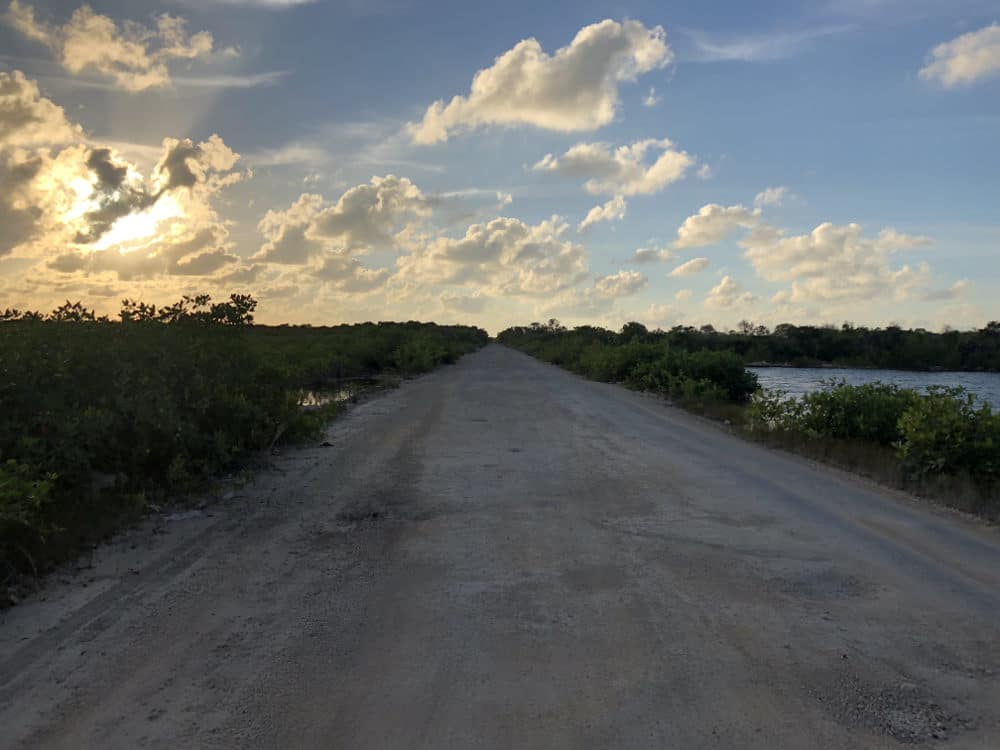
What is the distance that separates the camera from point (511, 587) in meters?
5.53

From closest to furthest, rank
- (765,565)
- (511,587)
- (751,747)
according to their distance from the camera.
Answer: (751,747) < (511,587) < (765,565)

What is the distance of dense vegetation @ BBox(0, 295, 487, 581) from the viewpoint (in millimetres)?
6504

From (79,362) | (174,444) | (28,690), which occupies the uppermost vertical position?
(79,362)

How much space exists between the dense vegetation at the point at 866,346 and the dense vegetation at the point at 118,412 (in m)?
37.9

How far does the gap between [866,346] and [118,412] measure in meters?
61.4

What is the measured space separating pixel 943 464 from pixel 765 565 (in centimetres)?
553

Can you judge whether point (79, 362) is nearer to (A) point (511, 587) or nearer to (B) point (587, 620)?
(A) point (511, 587)

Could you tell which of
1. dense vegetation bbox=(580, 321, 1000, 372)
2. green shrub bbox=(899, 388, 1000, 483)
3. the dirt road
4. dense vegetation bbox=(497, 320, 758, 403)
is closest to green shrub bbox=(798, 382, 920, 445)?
green shrub bbox=(899, 388, 1000, 483)

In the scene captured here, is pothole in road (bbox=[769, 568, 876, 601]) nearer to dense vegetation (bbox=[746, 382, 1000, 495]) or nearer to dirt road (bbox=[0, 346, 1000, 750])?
dirt road (bbox=[0, 346, 1000, 750])

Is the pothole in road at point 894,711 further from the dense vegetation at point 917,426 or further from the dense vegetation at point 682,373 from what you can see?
the dense vegetation at point 682,373

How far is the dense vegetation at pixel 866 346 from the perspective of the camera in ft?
172


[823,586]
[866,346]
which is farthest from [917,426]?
[866,346]

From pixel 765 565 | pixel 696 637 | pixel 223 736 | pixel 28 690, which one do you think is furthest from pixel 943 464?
pixel 28 690

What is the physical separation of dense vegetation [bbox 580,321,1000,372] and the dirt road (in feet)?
131
